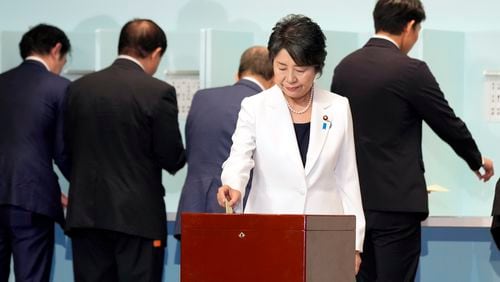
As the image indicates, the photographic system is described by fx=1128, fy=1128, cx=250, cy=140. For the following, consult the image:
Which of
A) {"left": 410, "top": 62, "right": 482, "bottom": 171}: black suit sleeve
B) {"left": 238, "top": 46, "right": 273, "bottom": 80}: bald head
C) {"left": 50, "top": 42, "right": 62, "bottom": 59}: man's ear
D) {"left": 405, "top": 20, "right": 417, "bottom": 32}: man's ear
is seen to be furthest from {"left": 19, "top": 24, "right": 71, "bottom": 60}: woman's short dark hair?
{"left": 410, "top": 62, "right": 482, "bottom": 171}: black suit sleeve

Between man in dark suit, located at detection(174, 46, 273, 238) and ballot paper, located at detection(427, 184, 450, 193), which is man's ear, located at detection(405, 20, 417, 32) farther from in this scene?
ballot paper, located at detection(427, 184, 450, 193)

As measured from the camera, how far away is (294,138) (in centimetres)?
353

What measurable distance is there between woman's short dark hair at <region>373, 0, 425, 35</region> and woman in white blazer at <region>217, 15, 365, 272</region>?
125 centimetres

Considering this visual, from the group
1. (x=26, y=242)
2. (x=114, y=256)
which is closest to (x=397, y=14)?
(x=114, y=256)

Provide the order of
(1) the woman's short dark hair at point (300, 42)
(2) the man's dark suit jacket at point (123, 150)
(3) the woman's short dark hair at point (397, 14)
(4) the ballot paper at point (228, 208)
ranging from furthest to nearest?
(2) the man's dark suit jacket at point (123, 150) → (3) the woman's short dark hair at point (397, 14) → (1) the woman's short dark hair at point (300, 42) → (4) the ballot paper at point (228, 208)

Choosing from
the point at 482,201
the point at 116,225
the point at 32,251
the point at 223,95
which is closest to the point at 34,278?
the point at 32,251

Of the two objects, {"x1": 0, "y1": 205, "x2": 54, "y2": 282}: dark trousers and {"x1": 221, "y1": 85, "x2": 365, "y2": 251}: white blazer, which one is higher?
{"x1": 221, "y1": 85, "x2": 365, "y2": 251}: white blazer

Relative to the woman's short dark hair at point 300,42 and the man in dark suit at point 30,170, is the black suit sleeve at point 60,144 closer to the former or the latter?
the man in dark suit at point 30,170

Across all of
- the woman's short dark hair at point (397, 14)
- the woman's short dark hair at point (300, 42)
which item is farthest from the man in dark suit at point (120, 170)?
the woman's short dark hair at point (300, 42)

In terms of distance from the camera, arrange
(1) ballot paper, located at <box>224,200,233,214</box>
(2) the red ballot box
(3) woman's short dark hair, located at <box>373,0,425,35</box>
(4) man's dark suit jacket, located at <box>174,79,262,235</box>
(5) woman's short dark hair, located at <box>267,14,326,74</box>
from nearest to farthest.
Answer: (2) the red ballot box → (1) ballot paper, located at <box>224,200,233,214</box> → (5) woman's short dark hair, located at <box>267,14,326,74</box> → (3) woman's short dark hair, located at <box>373,0,425,35</box> → (4) man's dark suit jacket, located at <box>174,79,262,235</box>

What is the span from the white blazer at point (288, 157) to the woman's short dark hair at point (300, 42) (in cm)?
16

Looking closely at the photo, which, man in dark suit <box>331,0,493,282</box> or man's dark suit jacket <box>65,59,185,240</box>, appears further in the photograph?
man's dark suit jacket <box>65,59,185,240</box>

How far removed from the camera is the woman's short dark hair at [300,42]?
3482 mm

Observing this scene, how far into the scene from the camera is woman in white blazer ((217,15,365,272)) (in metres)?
3.50
